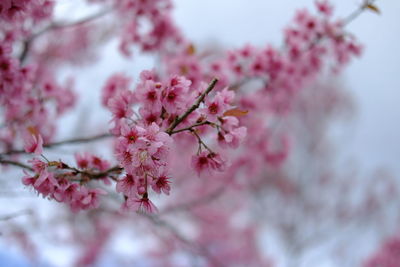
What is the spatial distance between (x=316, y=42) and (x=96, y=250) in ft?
22.0

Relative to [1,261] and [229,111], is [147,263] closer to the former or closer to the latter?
[1,261]

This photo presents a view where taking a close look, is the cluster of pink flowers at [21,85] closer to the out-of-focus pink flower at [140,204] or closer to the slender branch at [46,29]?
the slender branch at [46,29]

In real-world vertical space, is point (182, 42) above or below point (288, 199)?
below

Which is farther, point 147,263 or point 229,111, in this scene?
point 147,263

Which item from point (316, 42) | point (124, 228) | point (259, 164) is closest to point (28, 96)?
point (316, 42)

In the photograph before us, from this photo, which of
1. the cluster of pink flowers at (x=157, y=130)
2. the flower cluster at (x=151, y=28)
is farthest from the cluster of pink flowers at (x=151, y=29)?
the cluster of pink flowers at (x=157, y=130)

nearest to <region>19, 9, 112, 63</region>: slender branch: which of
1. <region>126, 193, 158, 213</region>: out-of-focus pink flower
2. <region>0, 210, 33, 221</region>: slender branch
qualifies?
<region>0, 210, 33, 221</region>: slender branch

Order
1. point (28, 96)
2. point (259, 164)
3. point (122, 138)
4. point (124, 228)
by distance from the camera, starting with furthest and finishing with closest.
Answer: point (124, 228)
point (259, 164)
point (28, 96)
point (122, 138)

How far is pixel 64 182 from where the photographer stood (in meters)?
0.92

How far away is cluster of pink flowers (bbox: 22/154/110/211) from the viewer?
87cm

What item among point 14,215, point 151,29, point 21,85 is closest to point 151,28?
point 151,29

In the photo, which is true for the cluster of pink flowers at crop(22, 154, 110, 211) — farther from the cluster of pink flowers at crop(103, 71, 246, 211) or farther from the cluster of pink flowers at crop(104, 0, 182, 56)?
the cluster of pink flowers at crop(104, 0, 182, 56)

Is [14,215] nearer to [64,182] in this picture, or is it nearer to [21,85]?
[64,182]

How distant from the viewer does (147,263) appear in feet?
30.5
